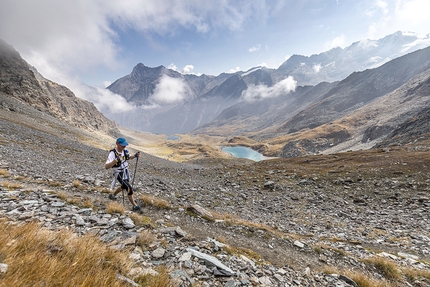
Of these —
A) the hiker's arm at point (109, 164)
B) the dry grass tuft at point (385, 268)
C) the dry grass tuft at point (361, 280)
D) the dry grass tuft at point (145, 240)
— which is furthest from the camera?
the hiker's arm at point (109, 164)

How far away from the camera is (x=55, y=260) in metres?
3.19

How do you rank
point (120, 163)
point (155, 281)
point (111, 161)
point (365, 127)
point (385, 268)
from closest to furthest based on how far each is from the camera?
point (155, 281), point (385, 268), point (111, 161), point (120, 163), point (365, 127)

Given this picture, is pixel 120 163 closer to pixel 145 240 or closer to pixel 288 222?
pixel 145 240

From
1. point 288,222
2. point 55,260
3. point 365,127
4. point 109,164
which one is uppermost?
point 365,127

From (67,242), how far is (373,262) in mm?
10483

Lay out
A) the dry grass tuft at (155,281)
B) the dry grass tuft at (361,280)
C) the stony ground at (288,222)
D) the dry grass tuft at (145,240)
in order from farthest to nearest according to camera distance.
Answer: the stony ground at (288,222)
the dry grass tuft at (361,280)
the dry grass tuft at (145,240)
the dry grass tuft at (155,281)

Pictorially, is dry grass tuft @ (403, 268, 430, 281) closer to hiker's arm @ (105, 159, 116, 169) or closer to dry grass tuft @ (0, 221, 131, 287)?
dry grass tuft @ (0, 221, 131, 287)

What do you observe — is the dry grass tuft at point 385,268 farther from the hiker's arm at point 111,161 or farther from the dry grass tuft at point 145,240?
the hiker's arm at point 111,161

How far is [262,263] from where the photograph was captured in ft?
22.5

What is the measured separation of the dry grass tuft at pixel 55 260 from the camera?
289 cm

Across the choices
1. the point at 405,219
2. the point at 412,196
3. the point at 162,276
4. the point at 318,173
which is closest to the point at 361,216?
the point at 405,219

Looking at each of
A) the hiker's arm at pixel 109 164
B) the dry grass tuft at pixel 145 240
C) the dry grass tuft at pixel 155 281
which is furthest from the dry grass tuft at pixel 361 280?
the hiker's arm at pixel 109 164

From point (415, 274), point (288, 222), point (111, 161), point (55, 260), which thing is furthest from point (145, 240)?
point (288, 222)

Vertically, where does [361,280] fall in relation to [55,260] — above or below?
below
